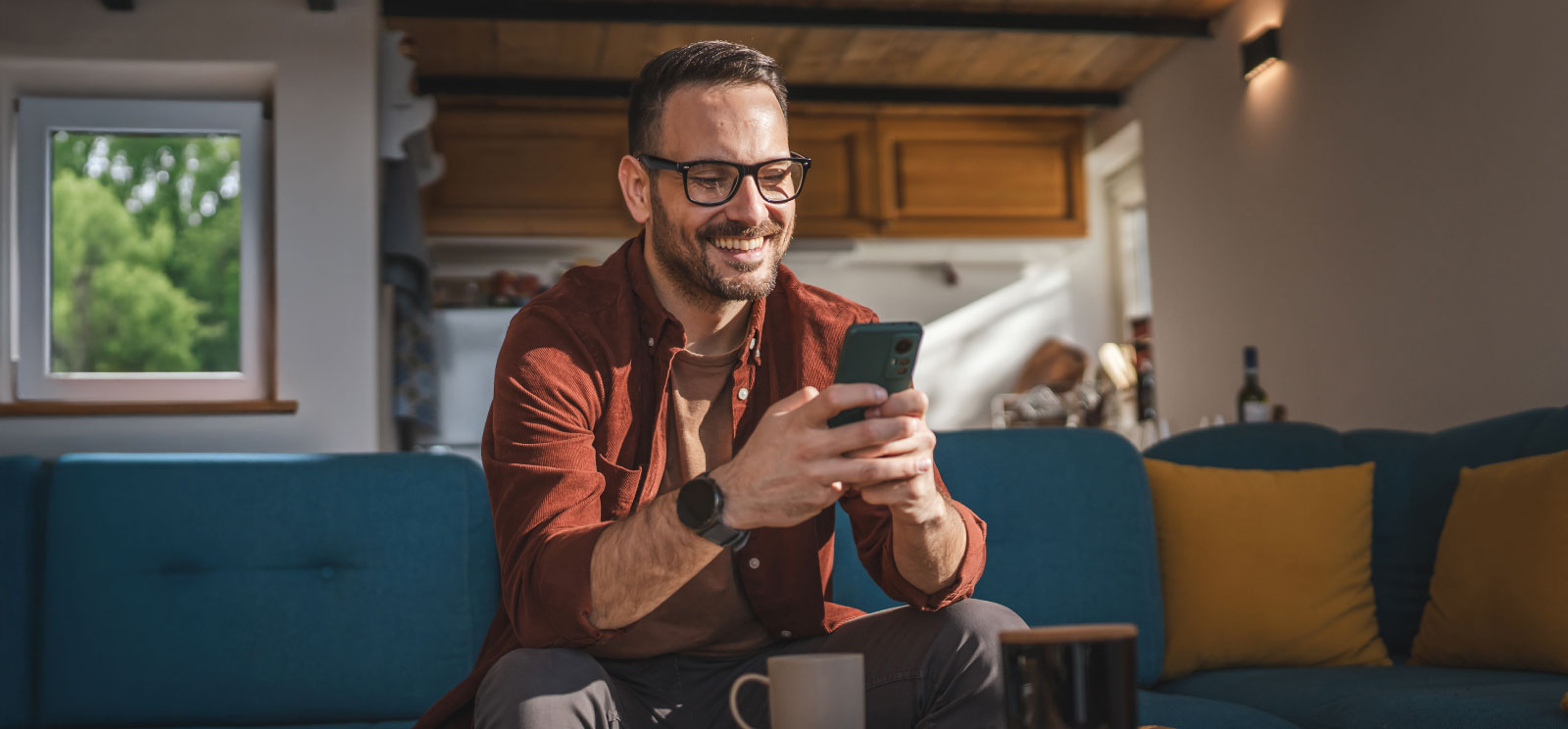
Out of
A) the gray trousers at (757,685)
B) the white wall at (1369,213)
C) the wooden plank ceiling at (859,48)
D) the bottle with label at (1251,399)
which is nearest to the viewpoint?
the gray trousers at (757,685)

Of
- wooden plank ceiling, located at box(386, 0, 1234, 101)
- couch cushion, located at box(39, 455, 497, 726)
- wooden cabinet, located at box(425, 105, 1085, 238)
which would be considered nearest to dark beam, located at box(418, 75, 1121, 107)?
wooden plank ceiling, located at box(386, 0, 1234, 101)

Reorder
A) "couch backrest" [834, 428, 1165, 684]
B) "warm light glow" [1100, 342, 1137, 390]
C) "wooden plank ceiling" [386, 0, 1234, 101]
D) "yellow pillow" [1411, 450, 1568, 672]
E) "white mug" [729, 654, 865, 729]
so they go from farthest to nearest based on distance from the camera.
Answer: "warm light glow" [1100, 342, 1137, 390], "wooden plank ceiling" [386, 0, 1234, 101], "couch backrest" [834, 428, 1165, 684], "yellow pillow" [1411, 450, 1568, 672], "white mug" [729, 654, 865, 729]

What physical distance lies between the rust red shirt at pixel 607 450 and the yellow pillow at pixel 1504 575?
43.2 inches

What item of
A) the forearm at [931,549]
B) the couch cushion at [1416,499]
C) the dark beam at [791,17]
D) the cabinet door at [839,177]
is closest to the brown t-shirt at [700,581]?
the forearm at [931,549]

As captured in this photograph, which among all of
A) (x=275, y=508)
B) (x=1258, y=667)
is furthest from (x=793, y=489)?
(x=1258, y=667)

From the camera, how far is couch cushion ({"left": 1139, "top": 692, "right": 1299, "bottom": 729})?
5.59ft

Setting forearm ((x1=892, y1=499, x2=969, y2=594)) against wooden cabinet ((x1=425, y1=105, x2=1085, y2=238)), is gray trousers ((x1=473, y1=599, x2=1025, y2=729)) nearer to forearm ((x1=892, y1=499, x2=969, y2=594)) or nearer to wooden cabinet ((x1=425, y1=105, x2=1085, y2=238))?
forearm ((x1=892, y1=499, x2=969, y2=594))

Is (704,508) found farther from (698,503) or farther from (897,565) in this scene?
(897,565)

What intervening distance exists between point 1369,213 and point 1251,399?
1.99 ft

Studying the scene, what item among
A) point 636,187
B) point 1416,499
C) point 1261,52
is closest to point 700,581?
point 636,187

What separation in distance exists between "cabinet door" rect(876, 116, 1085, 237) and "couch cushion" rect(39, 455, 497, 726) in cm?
326

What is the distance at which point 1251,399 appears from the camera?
3.49m

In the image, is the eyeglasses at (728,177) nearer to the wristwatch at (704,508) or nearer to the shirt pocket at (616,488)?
the shirt pocket at (616,488)

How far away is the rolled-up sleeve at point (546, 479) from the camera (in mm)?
1107
